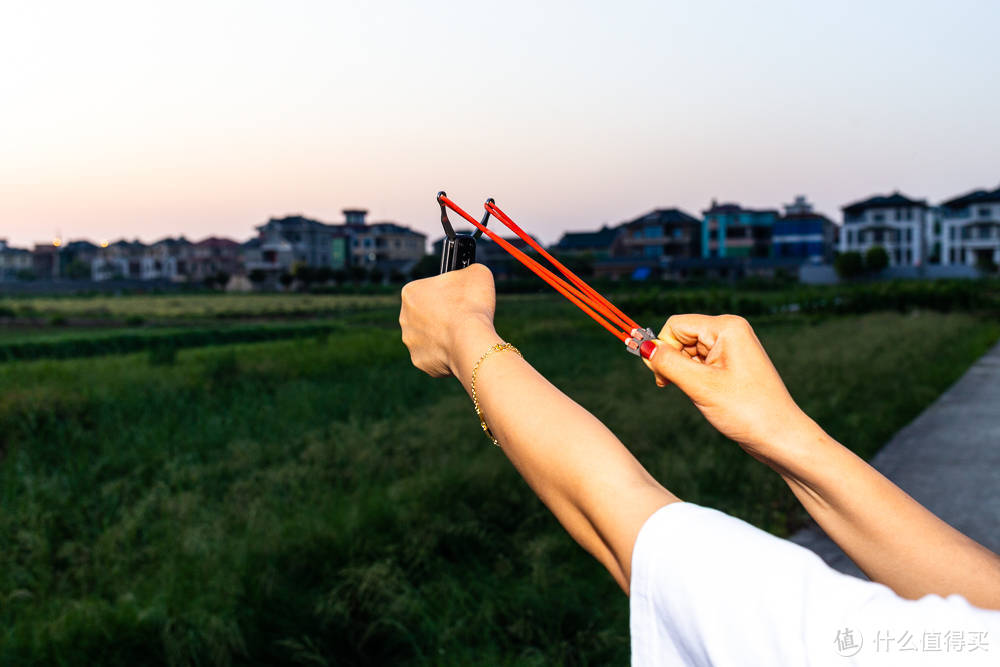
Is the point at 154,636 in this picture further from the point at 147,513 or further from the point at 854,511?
the point at 854,511

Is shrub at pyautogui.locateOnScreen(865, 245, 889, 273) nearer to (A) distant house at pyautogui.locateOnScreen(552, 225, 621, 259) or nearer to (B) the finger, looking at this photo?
(A) distant house at pyautogui.locateOnScreen(552, 225, 621, 259)

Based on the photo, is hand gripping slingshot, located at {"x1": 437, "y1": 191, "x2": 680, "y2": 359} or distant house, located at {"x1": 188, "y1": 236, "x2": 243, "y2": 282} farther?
distant house, located at {"x1": 188, "y1": 236, "x2": 243, "y2": 282}

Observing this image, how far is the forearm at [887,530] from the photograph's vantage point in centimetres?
86

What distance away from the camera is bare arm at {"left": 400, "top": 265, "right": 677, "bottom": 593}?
802 mm

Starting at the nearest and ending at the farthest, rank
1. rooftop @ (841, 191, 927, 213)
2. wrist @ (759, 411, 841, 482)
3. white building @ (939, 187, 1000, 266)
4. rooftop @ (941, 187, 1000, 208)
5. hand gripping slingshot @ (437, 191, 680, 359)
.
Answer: wrist @ (759, 411, 841, 482) < hand gripping slingshot @ (437, 191, 680, 359) < rooftop @ (941, 187, 1000, 208) < white building @ (939, 187, 1000, 266) < rooftop @ (841, 191, 927, 213)

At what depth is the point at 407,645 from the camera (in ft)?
12.5

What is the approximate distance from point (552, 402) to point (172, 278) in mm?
79188

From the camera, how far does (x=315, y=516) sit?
16.5ft

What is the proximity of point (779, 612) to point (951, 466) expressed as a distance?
21.5 feet

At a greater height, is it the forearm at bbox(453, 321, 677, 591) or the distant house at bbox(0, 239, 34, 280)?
the distant house at bbox(0, 239, 34, 280)

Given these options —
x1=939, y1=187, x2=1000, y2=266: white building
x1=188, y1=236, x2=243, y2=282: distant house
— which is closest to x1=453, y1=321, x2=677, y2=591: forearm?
x1=939, y1=187, x2=1000, y2=266: white building

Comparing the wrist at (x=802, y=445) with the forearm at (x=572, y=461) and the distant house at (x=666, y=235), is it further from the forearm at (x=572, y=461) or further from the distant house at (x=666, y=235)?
the distant house at (x=666, y=235)

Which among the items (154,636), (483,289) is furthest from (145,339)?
(483,289)

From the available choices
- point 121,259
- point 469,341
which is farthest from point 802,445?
point 121,259
